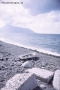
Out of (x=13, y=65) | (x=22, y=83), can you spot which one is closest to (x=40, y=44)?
(x=13, y=65)

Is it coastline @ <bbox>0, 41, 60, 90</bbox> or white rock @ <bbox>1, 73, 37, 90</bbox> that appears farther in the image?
coastline @ <bbox>0, 41, 60, 90</bbox>

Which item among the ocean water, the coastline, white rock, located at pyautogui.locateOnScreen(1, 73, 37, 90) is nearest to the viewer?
white rock, located at pyautogui.locateOnScreen(1, 73, 37, 90)

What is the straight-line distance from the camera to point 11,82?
3803 mm

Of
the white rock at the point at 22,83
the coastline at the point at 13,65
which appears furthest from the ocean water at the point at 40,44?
the white rock at the point at 22,83

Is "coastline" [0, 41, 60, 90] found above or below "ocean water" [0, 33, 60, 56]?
above

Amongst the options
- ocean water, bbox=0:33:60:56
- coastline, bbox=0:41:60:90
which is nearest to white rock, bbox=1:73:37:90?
coastline, bbox=0:41:60:90

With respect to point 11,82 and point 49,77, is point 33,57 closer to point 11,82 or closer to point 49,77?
point 49,77

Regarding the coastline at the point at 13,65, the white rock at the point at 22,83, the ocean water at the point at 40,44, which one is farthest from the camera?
the ocean water at the point at 40,44

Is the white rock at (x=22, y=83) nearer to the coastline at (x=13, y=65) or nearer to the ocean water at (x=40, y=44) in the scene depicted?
the coastline at (x=13, y=65)

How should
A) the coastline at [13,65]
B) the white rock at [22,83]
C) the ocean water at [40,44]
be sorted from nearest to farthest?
the white rock at [22,83] → the coastline at [13,65] → the ocean water at [40,44]

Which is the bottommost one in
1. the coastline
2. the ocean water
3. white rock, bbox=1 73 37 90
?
the ocean water

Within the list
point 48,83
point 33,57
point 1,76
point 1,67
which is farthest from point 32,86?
point 33,57

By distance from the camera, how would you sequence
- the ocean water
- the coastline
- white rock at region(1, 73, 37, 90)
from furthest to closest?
the ocean water < the coastline < white rock at region(1, 73, 37, 90)

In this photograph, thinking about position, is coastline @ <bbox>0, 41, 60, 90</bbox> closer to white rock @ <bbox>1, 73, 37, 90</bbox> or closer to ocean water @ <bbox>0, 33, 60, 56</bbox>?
white rock @ <bbox>1, 73, 37, 90</bbox>
